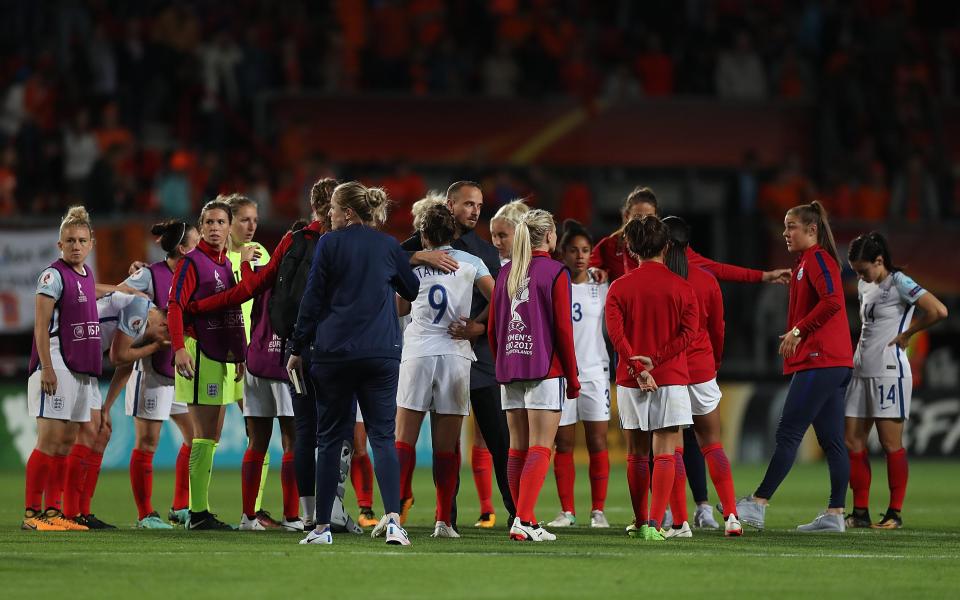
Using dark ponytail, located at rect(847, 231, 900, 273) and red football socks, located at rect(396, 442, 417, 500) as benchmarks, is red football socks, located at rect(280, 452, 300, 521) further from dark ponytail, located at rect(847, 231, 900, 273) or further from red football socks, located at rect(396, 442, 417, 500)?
dark ponytail, located at rect(847, 231, 900, 273)

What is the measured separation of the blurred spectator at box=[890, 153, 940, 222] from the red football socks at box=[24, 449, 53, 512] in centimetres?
1575

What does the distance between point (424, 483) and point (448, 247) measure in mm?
7371

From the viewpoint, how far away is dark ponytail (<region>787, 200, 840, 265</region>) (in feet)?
35.7

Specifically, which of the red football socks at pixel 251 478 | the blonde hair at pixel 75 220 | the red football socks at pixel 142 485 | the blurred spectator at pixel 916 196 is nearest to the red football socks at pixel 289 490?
the red football socks at pixel 251 478

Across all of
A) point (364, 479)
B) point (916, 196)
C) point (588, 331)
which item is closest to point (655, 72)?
point (916, 196)

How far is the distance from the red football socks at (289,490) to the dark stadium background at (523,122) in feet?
29.9

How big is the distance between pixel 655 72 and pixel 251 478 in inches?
633

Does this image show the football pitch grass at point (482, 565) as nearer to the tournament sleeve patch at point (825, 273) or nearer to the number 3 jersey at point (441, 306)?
the number 3 jersey at point (441, 306)

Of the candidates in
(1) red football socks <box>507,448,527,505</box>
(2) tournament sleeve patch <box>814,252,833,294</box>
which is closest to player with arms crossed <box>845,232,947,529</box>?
(2) tournament sleeve patch <box>814,252,833,294</box>

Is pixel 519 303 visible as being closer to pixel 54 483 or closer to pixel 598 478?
pixel 598 478

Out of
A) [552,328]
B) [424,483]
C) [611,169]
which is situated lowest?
[424,483]

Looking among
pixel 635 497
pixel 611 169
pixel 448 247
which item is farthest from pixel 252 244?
pixel 611 169

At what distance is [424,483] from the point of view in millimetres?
16984

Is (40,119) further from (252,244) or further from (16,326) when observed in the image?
(252,244)
